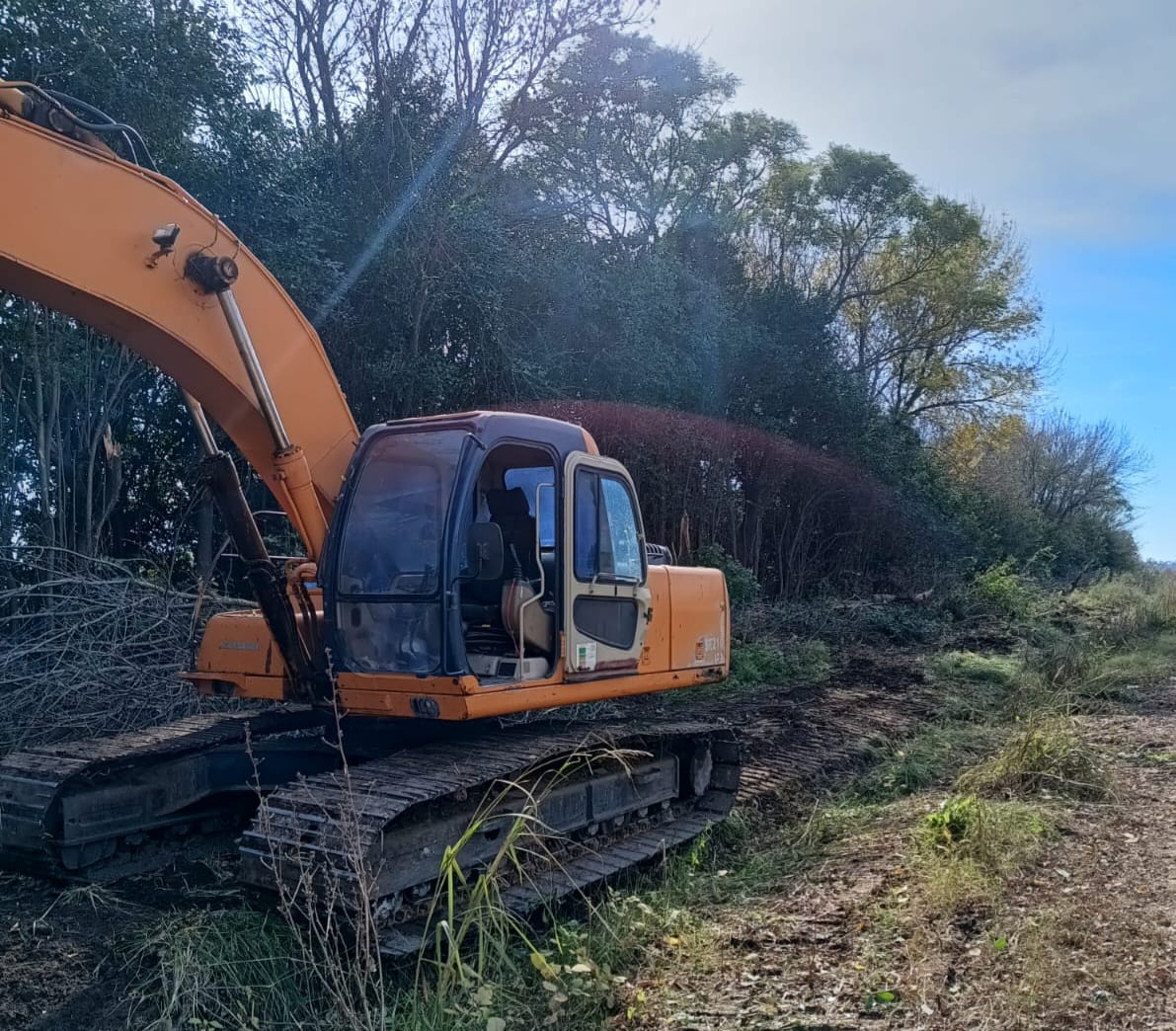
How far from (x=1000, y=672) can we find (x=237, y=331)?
9.95m

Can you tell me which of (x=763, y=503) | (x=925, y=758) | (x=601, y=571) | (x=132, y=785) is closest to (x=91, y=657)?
(x=132, y=785)

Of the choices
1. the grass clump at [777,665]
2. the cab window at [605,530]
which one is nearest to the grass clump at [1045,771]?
the cab window at [605,530]

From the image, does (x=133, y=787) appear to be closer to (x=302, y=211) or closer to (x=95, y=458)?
(x=95, y=458)

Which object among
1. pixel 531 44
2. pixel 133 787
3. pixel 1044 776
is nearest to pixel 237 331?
pixel 133 787

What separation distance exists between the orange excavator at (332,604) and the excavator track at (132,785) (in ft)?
0.04

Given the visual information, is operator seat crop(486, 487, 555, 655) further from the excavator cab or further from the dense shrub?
the dense shrub

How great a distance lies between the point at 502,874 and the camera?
5.00m

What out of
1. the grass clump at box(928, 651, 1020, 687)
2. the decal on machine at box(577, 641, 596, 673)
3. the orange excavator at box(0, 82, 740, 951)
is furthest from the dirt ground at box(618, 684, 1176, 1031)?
the grass clump at box(928, 651, 1020, 687)

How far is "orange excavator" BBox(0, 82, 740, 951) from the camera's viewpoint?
4551mm

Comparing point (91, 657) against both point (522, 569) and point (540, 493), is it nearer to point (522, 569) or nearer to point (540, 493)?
point (522, 569)

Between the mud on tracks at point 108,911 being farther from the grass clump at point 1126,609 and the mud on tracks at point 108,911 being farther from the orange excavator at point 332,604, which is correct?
the grass clump at point 1126,609

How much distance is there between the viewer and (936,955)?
398cm

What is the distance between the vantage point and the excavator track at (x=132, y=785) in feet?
16.6

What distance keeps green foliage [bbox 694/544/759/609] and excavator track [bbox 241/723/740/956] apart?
8.03 m
